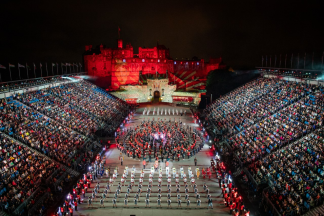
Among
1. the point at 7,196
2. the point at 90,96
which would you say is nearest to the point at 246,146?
the point at 7,196

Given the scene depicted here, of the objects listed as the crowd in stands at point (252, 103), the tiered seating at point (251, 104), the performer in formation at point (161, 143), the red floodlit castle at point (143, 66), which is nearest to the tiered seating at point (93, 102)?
the performer in formation at point (161, 143)

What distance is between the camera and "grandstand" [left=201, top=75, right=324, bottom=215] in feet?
60.3

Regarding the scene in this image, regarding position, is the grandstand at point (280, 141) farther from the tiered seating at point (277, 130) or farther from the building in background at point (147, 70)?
the building in background at point (147, 70)

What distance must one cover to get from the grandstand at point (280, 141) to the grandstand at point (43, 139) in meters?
16.8

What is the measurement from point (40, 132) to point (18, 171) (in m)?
8.43

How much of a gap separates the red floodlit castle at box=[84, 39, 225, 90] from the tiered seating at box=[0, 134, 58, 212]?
48.9m

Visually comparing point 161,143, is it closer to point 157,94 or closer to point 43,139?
point 43,139

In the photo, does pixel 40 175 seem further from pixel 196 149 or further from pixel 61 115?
pixel 196 149

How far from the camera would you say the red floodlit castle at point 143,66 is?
73312 mm

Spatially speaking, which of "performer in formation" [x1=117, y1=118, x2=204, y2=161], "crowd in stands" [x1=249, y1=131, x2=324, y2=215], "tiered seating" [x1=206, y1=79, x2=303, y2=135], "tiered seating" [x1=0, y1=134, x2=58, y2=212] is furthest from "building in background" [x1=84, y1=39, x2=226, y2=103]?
"tiered seating" [x1=0, y1=134, x2=58, y2=212]

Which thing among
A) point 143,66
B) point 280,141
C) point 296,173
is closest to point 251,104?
point 280,141

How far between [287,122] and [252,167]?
8.18 m

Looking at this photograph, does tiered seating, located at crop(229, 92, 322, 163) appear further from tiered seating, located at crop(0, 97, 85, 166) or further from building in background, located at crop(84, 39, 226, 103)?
building in background, located at crop(84, 39, 226, 103)

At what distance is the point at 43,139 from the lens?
2738 centimetres
